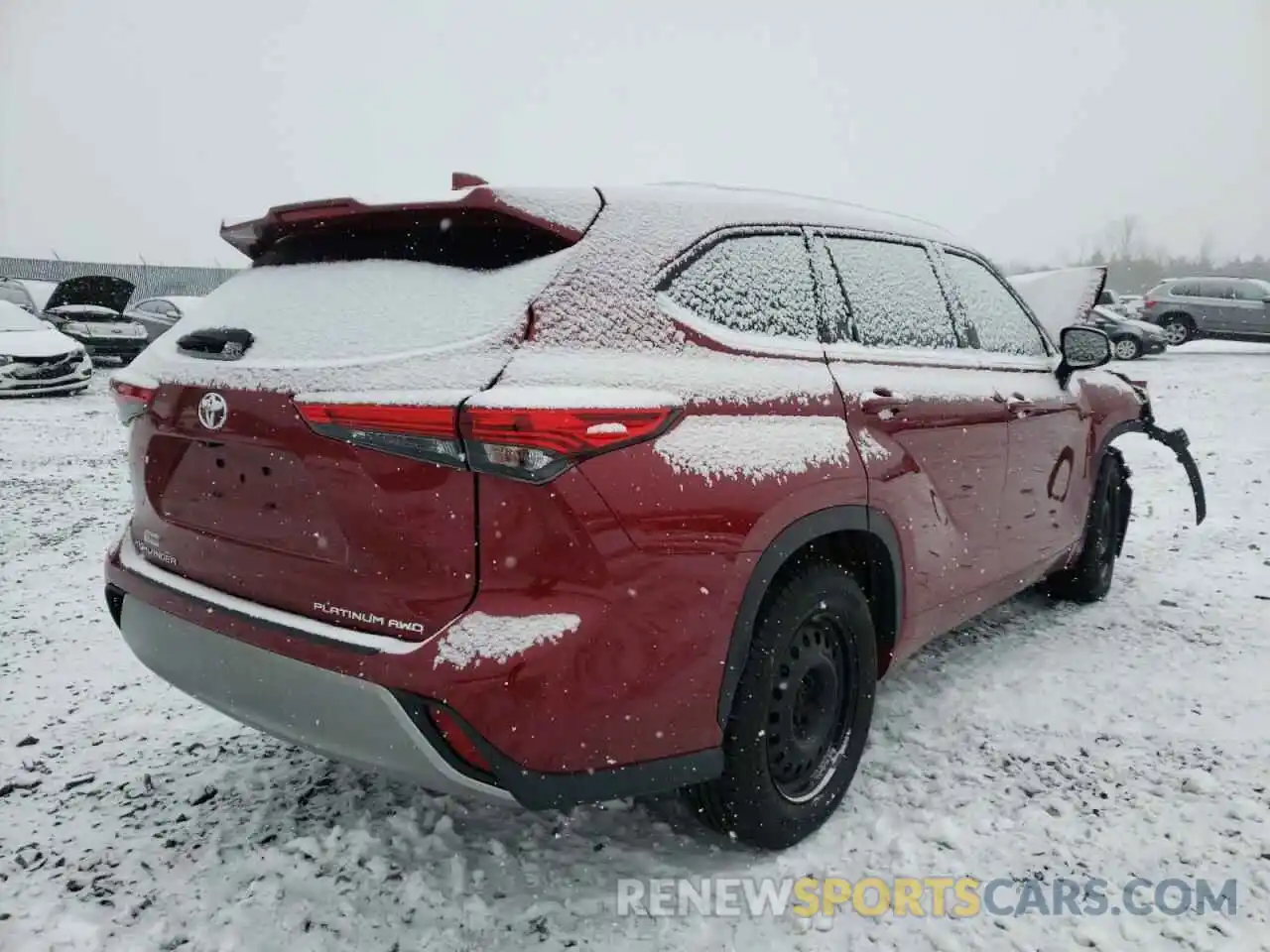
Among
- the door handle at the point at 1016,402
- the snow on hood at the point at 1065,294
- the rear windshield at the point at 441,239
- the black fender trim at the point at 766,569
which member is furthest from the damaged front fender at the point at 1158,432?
the rear windshield at the point at 441,239

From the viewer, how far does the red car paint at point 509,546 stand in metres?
1.75

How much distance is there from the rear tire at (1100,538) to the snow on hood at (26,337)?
12.1m

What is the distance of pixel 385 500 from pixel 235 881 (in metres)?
1.20

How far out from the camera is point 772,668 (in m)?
2.19

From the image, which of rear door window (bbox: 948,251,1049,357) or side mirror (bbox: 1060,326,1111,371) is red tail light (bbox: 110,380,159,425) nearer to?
rear door window (bbox: 948,251,1049,357)

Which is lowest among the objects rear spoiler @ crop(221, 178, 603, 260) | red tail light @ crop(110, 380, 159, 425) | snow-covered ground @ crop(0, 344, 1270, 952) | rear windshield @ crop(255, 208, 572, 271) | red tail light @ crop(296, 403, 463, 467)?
snow-covered ground @ crop(0, 344, 1270, 952)

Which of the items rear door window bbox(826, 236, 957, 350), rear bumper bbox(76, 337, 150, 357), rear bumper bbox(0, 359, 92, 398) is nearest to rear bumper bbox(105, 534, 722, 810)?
rear door window bbox(826, 236, 957, 350)

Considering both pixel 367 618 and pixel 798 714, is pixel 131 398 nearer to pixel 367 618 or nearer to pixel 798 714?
pixel 367 618

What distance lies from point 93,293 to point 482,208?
15.9 metres

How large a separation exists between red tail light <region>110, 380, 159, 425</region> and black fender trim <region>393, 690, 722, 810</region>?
1.11 m

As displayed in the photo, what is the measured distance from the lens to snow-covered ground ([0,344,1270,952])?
6.89ft

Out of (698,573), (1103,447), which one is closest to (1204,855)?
(698,573)

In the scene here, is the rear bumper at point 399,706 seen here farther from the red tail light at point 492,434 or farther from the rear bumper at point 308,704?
the red tail light at point 492,434

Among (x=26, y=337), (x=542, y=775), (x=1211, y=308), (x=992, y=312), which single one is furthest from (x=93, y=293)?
(x=1211, y=308)
